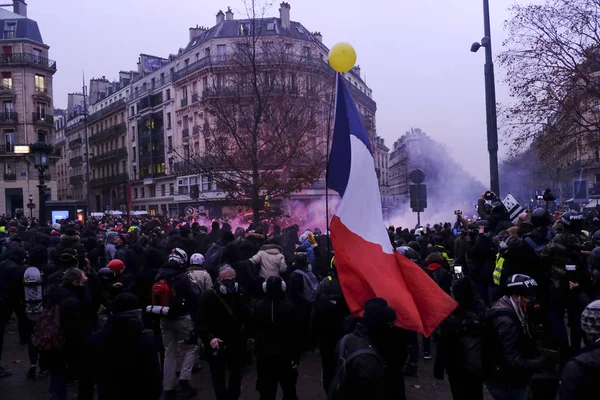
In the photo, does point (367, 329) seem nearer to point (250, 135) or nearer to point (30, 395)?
point (30, 395)

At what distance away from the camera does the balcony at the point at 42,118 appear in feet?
151

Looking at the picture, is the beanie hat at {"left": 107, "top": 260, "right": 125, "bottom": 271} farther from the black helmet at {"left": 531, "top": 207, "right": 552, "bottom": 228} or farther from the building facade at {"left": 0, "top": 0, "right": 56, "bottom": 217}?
the building facade at {"left": 0, "top": 0, "right": 56, "bottom": 217}

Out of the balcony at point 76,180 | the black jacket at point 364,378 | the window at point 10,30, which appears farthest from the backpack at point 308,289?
the balcony at point 76,180

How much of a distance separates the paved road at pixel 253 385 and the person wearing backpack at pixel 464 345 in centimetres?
194

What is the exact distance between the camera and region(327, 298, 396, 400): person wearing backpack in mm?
A: 3240

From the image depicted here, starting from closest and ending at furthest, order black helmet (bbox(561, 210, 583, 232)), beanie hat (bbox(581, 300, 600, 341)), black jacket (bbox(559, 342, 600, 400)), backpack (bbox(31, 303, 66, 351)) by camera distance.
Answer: black jacket (bbox(559, 342, 600, 400)) → beanie hat (bbox(581, 300, 600, 341)) → backpack (bbox(31, 303, 66, 351)) → black helmet (bbox(561, 210, 583, 232))

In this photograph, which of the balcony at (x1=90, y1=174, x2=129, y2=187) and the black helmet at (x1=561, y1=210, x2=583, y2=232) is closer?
the black helmet at (x1=561, y1=210, x2=583, y2=232)

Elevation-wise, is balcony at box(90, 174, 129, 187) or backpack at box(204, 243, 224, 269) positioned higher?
balcony at box(90, 174, 129, 187)

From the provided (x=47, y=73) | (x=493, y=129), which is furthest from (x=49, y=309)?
(x=47, y=73)

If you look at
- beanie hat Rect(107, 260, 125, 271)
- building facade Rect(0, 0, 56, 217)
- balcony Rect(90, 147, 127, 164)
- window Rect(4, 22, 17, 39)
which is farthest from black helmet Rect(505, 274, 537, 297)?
balcony Rect(90, 147, 127, 164)

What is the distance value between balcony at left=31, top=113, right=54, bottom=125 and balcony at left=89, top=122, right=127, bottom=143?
1191 cm

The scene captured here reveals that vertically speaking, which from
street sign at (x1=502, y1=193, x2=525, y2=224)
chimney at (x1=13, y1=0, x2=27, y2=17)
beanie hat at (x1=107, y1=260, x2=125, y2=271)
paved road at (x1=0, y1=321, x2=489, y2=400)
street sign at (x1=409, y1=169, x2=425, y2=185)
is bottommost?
paved road at (x1=0, y1=321, x2=489, y2=400)

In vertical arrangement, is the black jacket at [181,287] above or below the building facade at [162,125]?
below

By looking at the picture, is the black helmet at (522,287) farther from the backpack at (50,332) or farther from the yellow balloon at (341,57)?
the backpack at (50,332)
